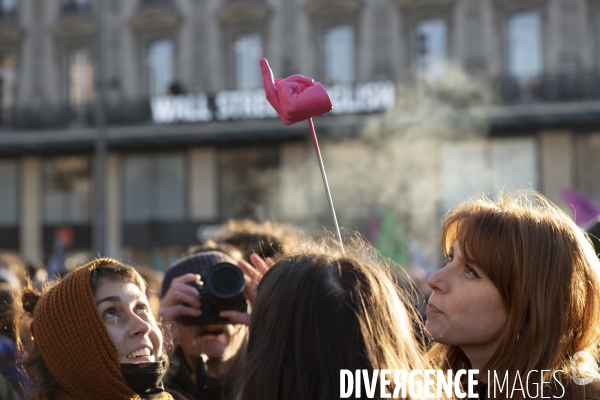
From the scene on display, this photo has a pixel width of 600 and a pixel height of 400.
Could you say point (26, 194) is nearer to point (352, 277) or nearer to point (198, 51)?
point (198, 51)

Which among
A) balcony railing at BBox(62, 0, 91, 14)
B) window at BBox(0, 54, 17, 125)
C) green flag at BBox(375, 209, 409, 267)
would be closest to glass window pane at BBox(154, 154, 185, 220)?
window at BBox(0, 54, 17, 125)

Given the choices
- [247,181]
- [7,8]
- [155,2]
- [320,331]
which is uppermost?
[7,8]

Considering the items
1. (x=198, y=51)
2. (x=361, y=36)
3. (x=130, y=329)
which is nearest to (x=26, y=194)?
(x=198, y=51)

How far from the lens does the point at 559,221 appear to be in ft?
8.22

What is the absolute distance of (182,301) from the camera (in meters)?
3.17

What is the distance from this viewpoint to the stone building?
21906 millimetres

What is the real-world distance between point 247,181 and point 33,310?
71.0 feet

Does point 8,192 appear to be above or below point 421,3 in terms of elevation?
below

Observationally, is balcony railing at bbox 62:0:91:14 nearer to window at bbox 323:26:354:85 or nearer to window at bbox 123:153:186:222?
window at bbox 123:153:186:222

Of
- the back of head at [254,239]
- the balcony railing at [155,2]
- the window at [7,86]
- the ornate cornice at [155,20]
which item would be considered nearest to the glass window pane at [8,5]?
the window at [7,86]

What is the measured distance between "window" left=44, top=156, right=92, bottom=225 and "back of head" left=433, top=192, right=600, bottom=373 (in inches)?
952

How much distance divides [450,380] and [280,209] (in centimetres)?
2120

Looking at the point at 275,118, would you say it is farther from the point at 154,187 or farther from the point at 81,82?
the point at 81,82

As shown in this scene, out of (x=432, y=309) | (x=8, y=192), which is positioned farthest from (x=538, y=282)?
(x=8, y=192)
